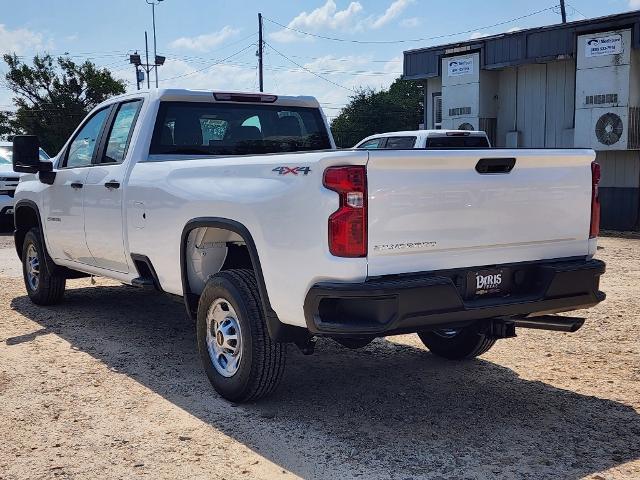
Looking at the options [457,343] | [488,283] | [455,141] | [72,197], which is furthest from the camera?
[455,141]

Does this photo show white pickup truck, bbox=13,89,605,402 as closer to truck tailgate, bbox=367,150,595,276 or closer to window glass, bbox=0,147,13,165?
truck tailgate, bbox=367,150,595,276

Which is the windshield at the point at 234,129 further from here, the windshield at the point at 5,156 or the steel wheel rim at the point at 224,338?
the windshield at the point at 5,156

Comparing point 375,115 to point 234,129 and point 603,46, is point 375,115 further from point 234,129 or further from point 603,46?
point 234,129

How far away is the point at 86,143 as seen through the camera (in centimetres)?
659

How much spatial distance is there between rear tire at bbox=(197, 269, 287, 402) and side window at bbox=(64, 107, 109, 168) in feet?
7.86

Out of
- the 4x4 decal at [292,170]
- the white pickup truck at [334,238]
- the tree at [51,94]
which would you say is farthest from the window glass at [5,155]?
the tree at [51,94]

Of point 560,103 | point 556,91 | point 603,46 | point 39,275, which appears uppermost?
point 603,46

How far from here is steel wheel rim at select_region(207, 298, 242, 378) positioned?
4.54 meters

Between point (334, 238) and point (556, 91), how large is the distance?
16615 mm

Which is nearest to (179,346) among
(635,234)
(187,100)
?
(187,100)

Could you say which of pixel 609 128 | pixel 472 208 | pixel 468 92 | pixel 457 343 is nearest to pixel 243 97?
pixel 457 343

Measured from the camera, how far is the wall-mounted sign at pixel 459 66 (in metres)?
20.1

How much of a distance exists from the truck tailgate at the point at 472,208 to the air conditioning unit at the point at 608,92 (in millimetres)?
12892

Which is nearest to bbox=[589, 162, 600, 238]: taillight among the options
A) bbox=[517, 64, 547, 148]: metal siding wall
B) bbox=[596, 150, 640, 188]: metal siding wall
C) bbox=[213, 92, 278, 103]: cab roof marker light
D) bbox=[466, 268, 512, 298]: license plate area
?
bbox=[466, 268, 512, 298]: license plate area
